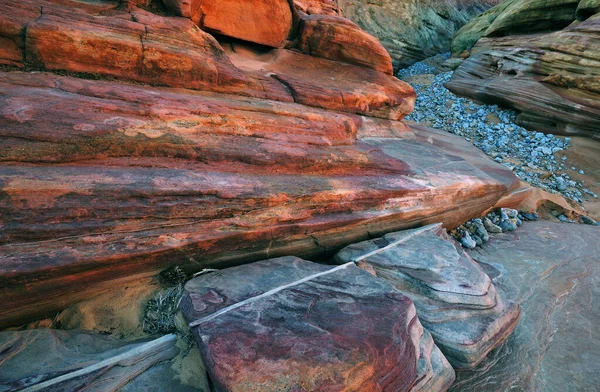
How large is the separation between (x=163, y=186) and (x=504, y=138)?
27.1ft

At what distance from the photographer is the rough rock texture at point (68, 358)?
5.48 ft

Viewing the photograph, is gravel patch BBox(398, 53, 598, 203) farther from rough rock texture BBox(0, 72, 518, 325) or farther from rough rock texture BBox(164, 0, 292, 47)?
rough rock texture BBox(164, 0, 292, 47)

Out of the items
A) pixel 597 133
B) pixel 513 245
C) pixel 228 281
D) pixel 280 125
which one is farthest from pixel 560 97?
pixel 228 281

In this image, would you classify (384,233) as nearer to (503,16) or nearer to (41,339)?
(41,339)

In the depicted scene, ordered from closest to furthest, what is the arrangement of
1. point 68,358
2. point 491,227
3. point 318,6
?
1. point 68,358
2. point 491,227
3. point 318,6

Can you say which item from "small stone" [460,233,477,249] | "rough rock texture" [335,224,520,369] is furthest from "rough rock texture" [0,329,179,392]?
"small stone" [460,233,477,249]

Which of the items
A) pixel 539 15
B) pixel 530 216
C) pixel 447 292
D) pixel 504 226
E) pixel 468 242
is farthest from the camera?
pixel 539 15

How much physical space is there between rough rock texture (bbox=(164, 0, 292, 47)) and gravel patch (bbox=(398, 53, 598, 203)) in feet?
17.7

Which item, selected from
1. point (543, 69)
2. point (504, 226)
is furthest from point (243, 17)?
point (543, 69)

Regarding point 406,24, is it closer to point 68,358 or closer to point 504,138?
point 504,138

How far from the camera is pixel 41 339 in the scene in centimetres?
195

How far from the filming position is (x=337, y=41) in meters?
5.14

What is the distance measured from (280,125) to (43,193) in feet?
6.97

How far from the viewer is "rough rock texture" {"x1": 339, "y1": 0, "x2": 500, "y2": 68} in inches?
513
